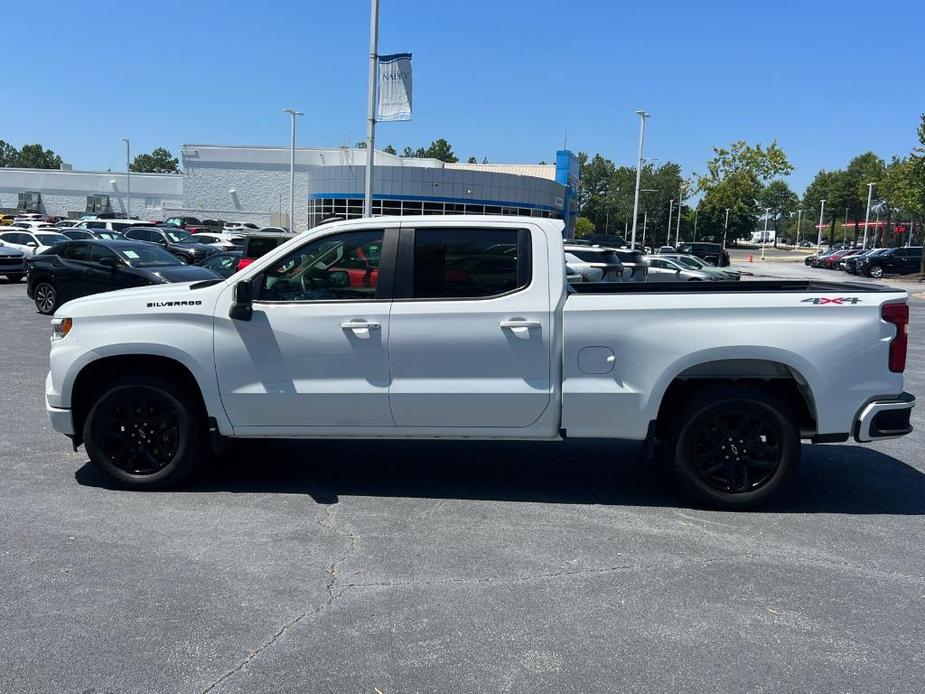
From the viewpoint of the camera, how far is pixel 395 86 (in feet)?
65.6

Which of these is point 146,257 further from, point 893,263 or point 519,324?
point 893,263

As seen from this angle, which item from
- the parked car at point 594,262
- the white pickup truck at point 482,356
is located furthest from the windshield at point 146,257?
the white pickup truck at point 482,356

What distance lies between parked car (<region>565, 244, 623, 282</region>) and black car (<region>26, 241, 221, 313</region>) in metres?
8.22

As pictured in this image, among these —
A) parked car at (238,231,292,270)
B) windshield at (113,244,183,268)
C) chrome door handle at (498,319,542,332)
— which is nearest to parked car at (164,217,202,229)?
parked car at (238,231,292,270)

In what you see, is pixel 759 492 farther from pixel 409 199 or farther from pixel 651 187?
pixel 651 187

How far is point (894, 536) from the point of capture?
517 centimetres

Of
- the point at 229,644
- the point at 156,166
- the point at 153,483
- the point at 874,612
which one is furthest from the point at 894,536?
the point at 156,166

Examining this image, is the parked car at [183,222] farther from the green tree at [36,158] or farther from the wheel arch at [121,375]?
the green tree at [36,158]

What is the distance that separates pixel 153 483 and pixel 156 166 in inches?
6972

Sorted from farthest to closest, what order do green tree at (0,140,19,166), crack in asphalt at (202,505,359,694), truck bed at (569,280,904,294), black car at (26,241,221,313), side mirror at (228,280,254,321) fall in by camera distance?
green tree at (0,140,19,166)
black car at (26,241,221,313)
truck bed at (569,280,904,294)
side mirror at (228,280,254,321)
crack in asphalt at (202,505,359,694)

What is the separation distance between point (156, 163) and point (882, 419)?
17960 centimetres

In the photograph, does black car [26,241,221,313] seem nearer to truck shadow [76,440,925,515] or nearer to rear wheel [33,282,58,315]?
rear wheel [33,282,58,315]

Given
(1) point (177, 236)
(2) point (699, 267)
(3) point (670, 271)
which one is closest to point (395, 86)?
(3) point (670, 271)

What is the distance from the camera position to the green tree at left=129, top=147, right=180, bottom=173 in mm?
164375
